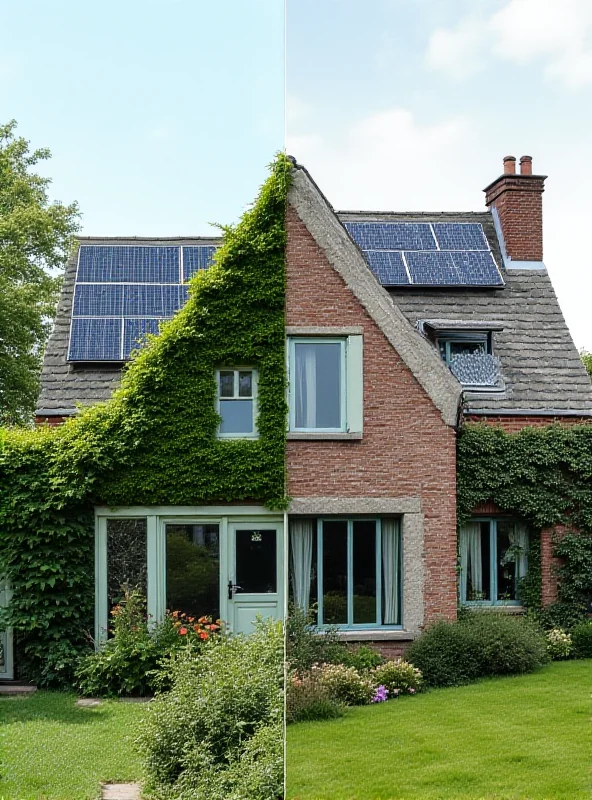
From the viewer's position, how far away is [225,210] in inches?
176

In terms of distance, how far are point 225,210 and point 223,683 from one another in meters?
2.22

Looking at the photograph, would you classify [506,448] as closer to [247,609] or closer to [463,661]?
[463,661]

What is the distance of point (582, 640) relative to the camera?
4.91m

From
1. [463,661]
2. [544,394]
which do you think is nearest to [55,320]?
[463,661]

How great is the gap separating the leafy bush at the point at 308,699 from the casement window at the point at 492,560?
1.16 metres

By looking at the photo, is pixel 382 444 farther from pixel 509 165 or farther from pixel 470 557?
pixel 509 165

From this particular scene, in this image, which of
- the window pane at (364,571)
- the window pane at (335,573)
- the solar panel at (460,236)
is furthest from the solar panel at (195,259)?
the solar panel at (460,236)

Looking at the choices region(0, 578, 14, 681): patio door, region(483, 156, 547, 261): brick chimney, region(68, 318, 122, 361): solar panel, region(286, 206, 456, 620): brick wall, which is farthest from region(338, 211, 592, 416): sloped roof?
region(0, 578, 14, 681): patio door

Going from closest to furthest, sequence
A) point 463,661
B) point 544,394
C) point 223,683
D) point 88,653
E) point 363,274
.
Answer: point 88,653
point 223,683
point 463,661
point 363,274
point 544,394

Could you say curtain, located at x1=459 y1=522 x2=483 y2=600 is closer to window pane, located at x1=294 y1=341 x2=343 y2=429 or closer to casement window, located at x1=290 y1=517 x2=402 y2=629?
casement window, located at x1=290 y1=517 x2=402 y2=629

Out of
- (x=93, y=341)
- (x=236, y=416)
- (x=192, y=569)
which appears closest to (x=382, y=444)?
(x=236, y=416)

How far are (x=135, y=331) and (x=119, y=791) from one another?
2023 mm

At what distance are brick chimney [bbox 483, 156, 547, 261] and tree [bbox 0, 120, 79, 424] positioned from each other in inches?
90.4

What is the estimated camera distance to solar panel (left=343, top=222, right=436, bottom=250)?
5.46 m
